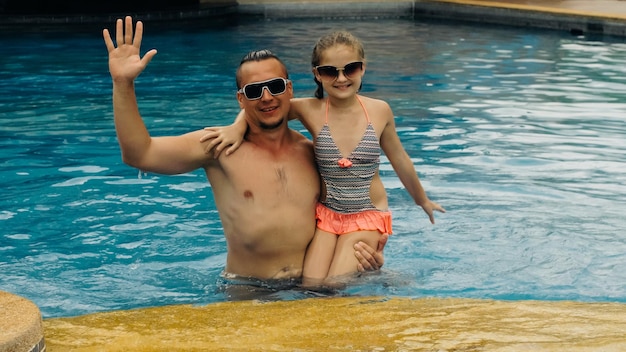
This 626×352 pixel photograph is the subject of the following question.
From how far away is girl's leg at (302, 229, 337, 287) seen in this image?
193 inches

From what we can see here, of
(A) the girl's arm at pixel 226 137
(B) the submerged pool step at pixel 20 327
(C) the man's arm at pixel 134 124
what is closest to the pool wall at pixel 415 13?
(A) the girl's arm at pixel 226 137

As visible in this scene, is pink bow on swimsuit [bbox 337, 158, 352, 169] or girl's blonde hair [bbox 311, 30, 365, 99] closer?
girl's blonde hair [bbox 311, 30, 365, 99]

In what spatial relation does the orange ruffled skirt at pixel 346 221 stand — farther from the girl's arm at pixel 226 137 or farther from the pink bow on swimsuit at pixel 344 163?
the girl's arm at pixel 226 137

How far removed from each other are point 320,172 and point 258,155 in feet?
1.15

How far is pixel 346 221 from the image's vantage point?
4.97 metres

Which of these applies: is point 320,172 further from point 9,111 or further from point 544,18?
point 544,18

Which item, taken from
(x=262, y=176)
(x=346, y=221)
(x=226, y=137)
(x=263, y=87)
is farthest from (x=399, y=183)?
(x=263, y=87)

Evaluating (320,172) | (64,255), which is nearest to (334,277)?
(320,172)

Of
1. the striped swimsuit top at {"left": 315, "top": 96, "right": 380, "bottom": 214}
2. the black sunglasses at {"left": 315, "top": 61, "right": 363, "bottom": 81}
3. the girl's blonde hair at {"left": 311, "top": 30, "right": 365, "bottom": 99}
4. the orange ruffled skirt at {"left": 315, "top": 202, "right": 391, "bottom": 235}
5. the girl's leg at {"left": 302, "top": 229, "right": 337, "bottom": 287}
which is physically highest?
the girl's blonde hair at {"left": 311, "top": 30, "right": 365, "bottom": 99}

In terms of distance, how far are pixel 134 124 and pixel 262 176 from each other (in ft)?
2.57

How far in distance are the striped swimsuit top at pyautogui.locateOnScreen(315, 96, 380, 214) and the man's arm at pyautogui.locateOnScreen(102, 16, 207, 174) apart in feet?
2.12

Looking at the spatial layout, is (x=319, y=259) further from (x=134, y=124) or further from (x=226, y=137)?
(x=134, y=124)

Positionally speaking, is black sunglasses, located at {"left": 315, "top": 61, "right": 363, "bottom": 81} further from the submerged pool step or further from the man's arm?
the submerged pool step

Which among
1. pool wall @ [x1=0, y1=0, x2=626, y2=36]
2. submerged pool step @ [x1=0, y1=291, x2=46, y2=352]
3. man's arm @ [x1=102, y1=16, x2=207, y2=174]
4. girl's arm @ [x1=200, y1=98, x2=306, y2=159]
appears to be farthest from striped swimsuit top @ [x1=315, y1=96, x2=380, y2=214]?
pool wall @ [x1=0, y1=0, x2=626, y2=36]
